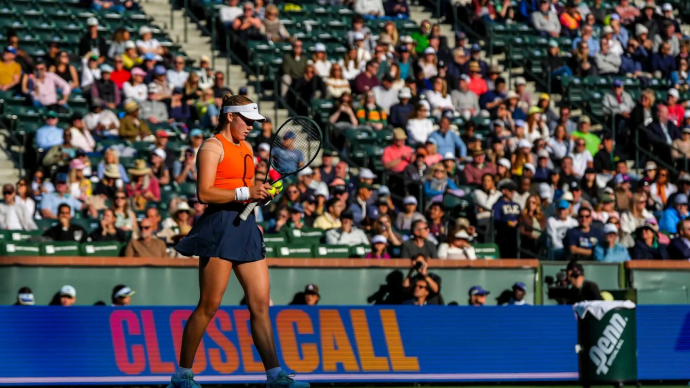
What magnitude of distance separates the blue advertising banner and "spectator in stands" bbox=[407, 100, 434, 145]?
6.96m

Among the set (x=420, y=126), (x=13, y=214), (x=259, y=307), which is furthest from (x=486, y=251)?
(x=259, y=307)

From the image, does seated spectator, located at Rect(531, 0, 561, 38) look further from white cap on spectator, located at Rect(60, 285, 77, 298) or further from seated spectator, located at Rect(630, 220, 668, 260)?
white cap on spectator, located at Rect(60, 285, 77, 298)

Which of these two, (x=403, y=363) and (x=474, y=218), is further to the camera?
(x=474, y=218)

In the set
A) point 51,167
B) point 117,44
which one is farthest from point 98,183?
point 117,44

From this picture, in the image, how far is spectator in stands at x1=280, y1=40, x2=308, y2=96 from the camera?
66.1ft

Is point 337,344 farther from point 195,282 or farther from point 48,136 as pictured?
point 48,136

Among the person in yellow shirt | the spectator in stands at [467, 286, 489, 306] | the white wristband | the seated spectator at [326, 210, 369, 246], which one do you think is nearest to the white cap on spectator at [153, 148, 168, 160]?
the person in yellow shirt

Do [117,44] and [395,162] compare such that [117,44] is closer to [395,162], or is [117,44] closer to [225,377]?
[395,162]

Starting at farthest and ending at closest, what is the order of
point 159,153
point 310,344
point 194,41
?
point 194,41
point 159,153
point 310,344

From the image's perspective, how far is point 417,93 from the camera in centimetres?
2061

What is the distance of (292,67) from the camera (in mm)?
20188

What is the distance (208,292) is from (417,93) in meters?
12.5

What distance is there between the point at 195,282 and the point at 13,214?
251 cm

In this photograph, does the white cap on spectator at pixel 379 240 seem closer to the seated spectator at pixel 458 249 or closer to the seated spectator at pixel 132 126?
the seated spectator at pixel 458 249
